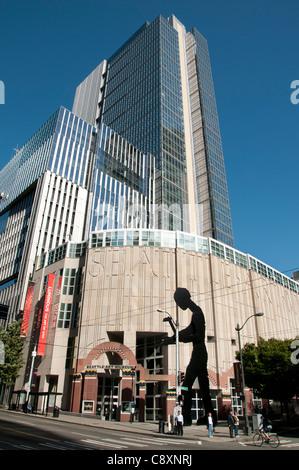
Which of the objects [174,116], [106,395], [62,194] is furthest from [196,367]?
[174,116]

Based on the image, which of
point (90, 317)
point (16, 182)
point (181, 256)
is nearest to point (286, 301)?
point (181, 256)

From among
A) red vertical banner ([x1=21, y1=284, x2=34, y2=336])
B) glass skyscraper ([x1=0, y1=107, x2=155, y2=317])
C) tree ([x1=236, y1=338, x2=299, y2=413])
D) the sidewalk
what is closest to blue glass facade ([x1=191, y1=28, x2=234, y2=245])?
glass skyscraper ([x1=0, y1=107, x2=155, y2=317])

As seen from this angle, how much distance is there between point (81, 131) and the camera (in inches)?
3472

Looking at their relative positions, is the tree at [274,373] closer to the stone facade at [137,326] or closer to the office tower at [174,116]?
the stone facade at [137,326]

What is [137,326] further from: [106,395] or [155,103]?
[155,103]

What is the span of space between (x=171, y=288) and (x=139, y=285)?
476 centimetres

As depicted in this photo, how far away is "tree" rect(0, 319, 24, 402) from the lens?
156 feet

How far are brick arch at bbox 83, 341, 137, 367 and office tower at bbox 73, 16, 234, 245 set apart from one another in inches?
2241

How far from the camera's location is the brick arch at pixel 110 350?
41844 mm

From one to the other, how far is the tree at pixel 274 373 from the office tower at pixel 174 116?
6202 cm

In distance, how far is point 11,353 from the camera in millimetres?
48875

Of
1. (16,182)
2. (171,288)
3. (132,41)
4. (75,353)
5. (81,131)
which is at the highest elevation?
(132,41)

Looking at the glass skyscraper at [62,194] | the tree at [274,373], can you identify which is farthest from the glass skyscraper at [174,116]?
the tree at [274,373]
